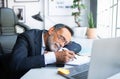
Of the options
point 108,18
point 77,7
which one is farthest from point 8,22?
point 108,18

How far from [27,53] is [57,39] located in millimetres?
267

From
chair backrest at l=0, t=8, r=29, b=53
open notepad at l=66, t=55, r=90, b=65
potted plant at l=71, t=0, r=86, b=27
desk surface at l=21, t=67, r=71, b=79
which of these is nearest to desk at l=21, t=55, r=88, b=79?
desk surface at l=21, t=67, r=71, b=79

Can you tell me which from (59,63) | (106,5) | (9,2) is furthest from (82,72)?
(9,2)

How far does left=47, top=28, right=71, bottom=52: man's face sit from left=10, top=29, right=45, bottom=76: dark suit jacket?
0.26ft

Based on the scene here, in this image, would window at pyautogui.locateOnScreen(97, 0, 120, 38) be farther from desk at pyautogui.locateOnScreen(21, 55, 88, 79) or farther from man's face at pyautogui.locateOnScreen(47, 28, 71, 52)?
desk at pyautogui.locateOnScreen(21, 55, 88, 79)

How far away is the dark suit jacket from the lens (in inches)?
51.3

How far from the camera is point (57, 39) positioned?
159 centimetres

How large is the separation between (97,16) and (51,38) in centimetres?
181

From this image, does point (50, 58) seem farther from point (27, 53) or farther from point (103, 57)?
point (103, 57)

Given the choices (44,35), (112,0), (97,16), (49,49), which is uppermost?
(112,0)

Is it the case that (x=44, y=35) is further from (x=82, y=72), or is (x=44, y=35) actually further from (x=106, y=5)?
(x=106, y=5)

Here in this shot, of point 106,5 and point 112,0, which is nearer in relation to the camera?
point 112,0

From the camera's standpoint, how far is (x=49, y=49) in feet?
5.23

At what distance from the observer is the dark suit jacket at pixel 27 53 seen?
51.3 inches
